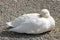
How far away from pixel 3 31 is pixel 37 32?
425mm

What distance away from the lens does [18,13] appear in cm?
334

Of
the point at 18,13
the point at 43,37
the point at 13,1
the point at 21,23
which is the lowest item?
the point at 43,37

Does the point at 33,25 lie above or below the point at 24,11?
below

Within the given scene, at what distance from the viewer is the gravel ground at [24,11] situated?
281 cm

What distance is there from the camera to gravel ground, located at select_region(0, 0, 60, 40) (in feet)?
9.23

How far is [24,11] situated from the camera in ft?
11.1

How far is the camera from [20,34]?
2.85m

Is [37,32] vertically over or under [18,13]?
under

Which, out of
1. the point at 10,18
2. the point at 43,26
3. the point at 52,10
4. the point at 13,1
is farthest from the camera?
the point at 13,1

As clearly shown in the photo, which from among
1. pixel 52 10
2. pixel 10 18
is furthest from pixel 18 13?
pixel 52 10

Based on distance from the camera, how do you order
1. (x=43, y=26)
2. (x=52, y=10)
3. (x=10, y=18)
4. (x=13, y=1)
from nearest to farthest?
(x=43, y=26)
(x=10, y=18)
(x=52, y=10)
(x=13, y=1)

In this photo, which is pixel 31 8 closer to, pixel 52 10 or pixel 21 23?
pixel 52 10

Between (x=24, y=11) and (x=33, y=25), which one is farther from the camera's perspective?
(x=24, y=11)

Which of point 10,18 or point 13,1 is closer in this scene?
point 10,18
